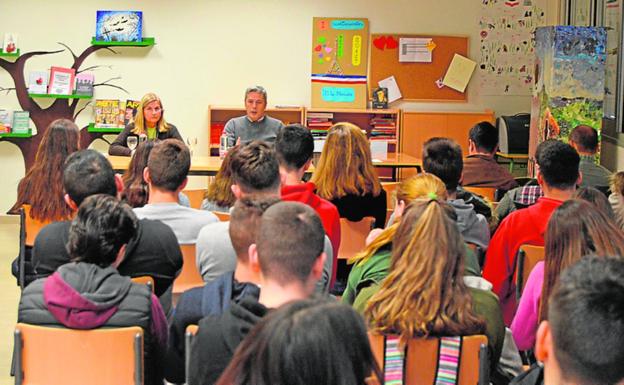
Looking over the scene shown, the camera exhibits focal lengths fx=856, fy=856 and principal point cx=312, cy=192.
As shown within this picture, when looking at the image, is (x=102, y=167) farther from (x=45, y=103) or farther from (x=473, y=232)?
(x=45, y=103)

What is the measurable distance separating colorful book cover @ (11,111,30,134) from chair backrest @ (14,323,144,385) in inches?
250

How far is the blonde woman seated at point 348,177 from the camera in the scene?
4.64 m

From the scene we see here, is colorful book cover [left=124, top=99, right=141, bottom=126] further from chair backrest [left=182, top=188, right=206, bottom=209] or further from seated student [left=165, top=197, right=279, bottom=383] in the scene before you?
seated student [left=165, top=197, right=279, bottom=383]

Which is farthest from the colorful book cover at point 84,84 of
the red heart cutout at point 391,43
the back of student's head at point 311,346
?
the back of student's head at point 311,346

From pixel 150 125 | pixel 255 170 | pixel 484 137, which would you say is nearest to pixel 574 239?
pixel 255 170

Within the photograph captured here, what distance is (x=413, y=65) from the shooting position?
8812mm

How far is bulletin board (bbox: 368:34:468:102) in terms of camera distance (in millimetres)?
8781

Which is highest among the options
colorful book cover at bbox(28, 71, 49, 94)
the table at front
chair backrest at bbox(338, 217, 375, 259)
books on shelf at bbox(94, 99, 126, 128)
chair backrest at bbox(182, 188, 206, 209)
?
colorful book cover at bbox(28, 71, 49, 94)

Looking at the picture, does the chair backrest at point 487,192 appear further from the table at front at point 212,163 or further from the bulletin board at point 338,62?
the bulletin board at point 338,62

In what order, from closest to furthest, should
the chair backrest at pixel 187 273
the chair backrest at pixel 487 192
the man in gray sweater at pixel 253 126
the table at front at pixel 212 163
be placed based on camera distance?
the chair backrest at pixel 187 273, the chair backrest at pixel 487 192, the table at front at pixel 212 163, the man in gray sweater at pixel 253 126

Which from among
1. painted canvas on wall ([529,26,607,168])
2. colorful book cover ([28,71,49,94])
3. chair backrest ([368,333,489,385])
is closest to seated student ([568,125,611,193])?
painted canvas on wall ([529,26,607,168])

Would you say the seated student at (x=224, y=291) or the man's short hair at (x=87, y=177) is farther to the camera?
the man's short hair at (x=87, y=177)

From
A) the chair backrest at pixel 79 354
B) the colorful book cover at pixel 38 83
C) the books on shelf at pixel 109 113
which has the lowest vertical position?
the chair backrest at pixel 79 354

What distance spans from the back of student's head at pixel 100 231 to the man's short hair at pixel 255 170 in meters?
0.93
